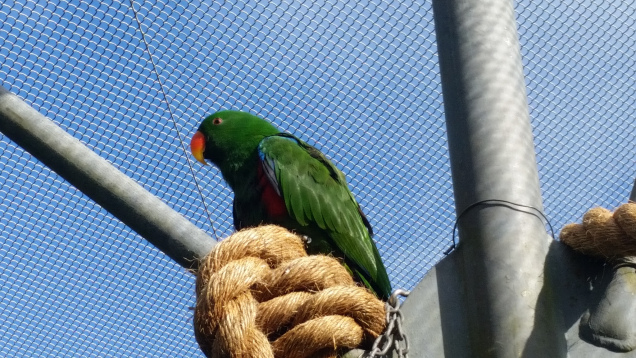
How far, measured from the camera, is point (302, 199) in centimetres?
251

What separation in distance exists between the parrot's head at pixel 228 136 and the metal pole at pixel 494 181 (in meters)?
1.46

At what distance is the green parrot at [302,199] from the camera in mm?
2434

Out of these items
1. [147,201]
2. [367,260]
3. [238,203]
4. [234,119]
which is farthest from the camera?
[234,119]

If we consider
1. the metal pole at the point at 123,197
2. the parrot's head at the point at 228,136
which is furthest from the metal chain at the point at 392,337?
the parrot's head at the point at 228,136

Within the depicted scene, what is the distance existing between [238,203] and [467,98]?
1.42m

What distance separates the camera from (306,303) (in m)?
1.42

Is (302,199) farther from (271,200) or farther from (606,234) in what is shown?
(606,234)

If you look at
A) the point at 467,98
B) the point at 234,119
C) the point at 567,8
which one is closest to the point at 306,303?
the point at 467,98

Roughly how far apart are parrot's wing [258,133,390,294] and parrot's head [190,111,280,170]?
193 mm

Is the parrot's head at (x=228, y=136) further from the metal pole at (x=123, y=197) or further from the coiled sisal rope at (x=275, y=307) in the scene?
the coiled sisal rope at (x=275, y=307)

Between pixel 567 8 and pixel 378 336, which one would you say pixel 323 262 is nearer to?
pixel 378 336

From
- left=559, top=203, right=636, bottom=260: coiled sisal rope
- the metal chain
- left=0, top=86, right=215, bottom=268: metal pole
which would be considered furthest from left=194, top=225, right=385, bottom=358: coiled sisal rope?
left=559, top=203, right=636, bottom=260: coiled sisal rope

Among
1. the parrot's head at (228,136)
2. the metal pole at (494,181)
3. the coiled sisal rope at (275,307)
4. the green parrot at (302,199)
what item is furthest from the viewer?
the parrot's head at (228,136)

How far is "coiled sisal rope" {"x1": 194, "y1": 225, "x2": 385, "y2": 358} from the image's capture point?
137 centimetres
